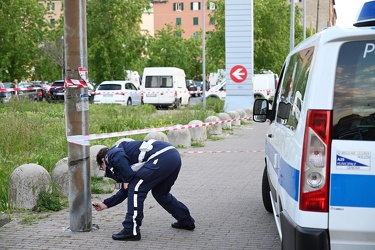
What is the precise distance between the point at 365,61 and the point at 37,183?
5.71 meters

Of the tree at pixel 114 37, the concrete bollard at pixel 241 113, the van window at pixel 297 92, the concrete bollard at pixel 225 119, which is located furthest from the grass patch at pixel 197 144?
the tree at pixel 114 37

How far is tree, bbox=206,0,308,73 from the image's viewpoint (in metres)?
52.9

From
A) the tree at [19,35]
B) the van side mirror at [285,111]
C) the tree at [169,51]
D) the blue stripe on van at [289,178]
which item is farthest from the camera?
the tree at [169,51]

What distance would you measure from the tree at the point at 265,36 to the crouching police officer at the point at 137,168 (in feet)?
148

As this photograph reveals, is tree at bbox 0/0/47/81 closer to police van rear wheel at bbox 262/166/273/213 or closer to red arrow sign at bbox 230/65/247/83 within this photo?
red arrow sign at bbox 230/65/247/83

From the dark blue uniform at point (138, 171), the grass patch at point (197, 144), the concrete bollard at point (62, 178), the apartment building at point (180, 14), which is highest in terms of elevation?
the apartment building at point (180, 14)

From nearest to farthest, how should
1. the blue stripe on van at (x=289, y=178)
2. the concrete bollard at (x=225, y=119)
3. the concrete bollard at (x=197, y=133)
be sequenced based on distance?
the blue stripe on van at (x=289, y=178) < the concrete bollard at (x=197, y=133) < the concrete bollard at (x=225, y=119)

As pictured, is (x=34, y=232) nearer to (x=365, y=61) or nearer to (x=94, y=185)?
(x=94, y=185)

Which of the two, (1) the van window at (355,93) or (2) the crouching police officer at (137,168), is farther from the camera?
(2) the crouching police officer at (137,168)

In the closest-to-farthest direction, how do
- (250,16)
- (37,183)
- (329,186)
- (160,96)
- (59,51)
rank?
(329,186), (37,183), (250,16), (160,96), (59,51)

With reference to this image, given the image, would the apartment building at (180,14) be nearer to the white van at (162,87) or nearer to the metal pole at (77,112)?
the white van at (162,87)

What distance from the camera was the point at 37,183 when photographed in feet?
31.0

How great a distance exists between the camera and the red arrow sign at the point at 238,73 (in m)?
31.7

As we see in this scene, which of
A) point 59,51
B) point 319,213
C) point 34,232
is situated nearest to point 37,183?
point 34,232
